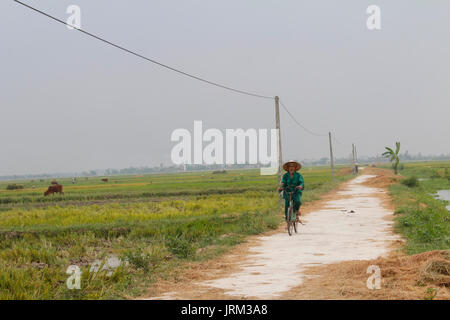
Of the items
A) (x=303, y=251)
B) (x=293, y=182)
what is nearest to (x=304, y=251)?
(x=303, y=251)

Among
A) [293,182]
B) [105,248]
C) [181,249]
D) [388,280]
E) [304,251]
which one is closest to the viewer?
[388,280]

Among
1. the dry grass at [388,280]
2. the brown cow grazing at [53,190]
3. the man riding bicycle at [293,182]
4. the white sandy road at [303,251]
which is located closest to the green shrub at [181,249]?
the white sandy road at [303,251]

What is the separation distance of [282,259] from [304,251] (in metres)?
Result: 1.00

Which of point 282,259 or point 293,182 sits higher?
point 293,182

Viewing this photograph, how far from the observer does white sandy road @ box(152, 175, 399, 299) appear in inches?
248

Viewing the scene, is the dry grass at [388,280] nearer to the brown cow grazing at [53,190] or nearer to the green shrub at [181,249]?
the green shrub at [181,249]

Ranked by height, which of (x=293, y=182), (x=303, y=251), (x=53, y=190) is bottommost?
(x=53, y=190)

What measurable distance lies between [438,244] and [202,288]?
5297 millimetres

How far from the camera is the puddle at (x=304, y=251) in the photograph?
6.36 metres

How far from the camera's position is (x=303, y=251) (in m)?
9.16

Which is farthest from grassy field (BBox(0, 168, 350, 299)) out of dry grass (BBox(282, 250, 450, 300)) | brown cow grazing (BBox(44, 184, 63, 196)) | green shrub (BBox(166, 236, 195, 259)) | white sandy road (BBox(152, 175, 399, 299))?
brown cow grazing (BBox(44, 184, 63, 196))

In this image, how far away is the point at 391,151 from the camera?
59.2 meters

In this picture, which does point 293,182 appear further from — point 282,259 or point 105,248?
point 105,248
